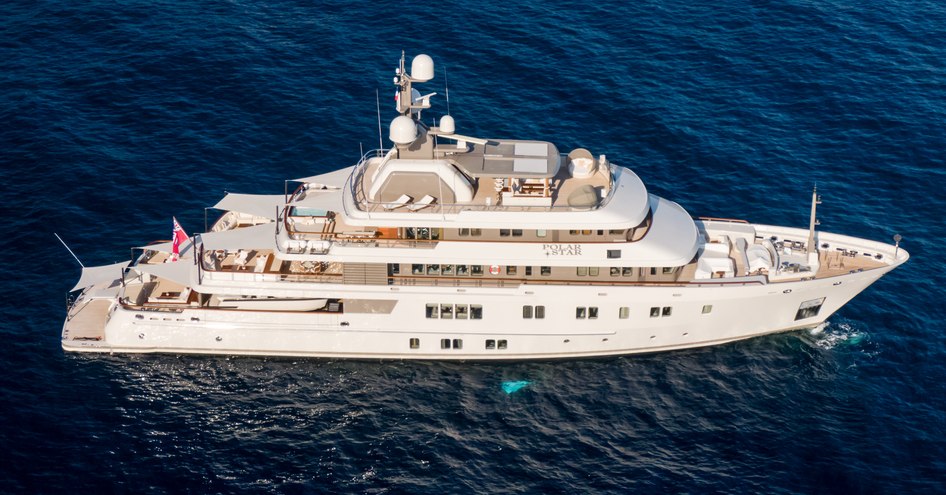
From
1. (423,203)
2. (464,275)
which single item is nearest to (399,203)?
(423,203)

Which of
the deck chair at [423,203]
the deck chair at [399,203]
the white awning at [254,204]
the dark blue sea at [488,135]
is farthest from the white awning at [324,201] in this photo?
the dark blue sea at [488,135]

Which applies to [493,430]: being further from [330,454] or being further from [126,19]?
[126,19]

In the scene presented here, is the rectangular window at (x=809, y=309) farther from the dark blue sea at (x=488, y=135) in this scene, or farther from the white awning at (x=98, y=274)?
the white awning at (x=98, y=274)

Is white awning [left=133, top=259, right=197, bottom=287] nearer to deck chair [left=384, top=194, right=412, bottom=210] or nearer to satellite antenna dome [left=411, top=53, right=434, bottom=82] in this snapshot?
deck chair [left=384, top=194, right=412, bottom=210]

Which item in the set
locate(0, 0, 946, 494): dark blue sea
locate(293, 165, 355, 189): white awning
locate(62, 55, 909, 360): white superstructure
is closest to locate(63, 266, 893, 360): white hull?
locate(62, 55, 909, 360): white superstructure

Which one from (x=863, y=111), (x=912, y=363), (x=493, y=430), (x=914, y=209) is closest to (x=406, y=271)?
(x=493, y=430)
